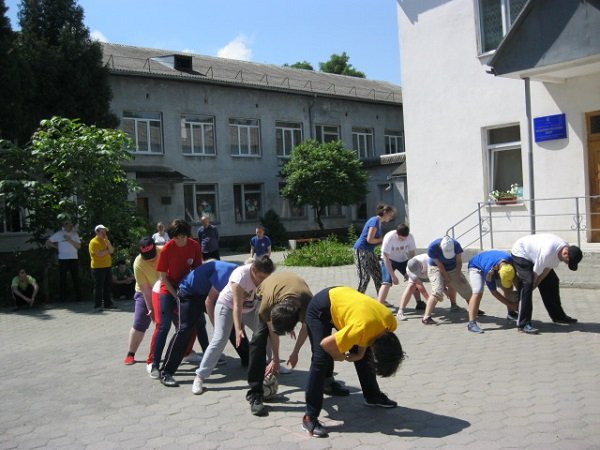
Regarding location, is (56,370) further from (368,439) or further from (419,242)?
(419,242)

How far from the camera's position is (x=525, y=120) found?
15055mm

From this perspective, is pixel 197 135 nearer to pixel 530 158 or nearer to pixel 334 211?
pixel 334 211

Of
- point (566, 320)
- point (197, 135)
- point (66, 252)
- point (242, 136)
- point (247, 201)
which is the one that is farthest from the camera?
point (247, 201)

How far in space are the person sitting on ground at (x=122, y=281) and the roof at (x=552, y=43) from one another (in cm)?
921

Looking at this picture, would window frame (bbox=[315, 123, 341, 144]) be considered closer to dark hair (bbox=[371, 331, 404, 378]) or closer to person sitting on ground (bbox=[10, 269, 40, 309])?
person sitting on ground (bbox=[10, 269, 40, 309])

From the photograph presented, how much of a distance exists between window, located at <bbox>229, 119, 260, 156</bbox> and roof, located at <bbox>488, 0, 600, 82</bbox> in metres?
18.5

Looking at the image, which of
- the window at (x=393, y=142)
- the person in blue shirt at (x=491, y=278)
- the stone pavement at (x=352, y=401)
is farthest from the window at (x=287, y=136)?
the person in blue shirt at (x=491, y=278)

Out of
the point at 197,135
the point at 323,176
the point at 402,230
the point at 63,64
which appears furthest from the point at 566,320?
the point at 197,135

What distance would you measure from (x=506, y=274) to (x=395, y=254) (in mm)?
2438

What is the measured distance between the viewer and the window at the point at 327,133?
3478cm

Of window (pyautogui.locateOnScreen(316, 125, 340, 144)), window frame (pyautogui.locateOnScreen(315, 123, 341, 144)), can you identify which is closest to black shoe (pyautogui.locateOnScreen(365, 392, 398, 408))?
window frame (pyautogui.locateOnScreen(315, 123, 341, 144))

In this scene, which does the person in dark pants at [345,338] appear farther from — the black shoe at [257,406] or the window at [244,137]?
the window at [244,137]

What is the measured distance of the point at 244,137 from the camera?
104 feet

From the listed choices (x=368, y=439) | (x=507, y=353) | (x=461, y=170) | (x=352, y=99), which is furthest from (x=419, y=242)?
(x=352, y=99)
